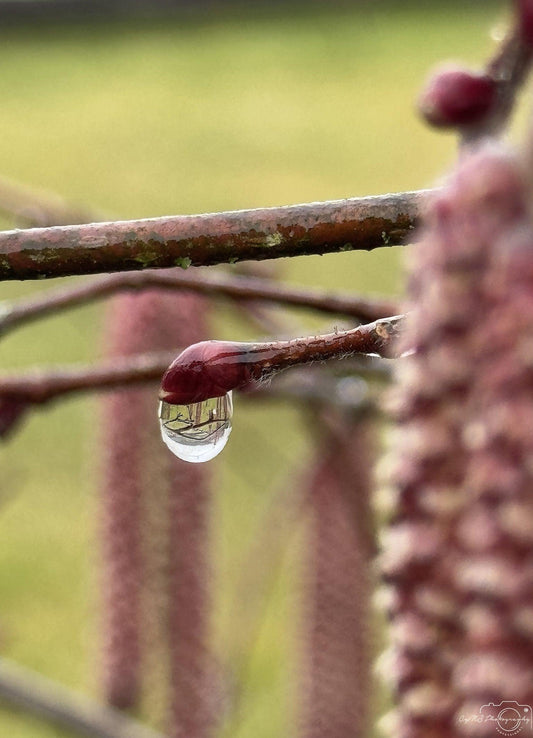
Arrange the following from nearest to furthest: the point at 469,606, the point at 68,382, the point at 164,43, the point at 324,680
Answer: the point at 469,606 → the point at 68,382 → the point at 324,680 → the point at 164,43

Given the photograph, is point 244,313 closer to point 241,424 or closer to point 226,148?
point 241,424

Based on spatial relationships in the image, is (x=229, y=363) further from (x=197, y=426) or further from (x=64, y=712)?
(x=64, y=712)

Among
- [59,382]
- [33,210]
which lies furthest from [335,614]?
[59,382]

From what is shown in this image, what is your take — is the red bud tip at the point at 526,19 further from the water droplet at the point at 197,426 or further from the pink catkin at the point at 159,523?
the pink catkin at the point at 159,523

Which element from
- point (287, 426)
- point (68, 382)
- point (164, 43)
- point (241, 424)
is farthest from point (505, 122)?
point (164, 43)

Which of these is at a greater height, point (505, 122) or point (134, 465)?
point (134, 465)

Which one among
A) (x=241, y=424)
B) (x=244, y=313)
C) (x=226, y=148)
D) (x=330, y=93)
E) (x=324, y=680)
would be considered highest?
(x=330, y=93)

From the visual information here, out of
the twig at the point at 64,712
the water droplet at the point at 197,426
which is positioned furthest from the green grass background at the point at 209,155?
the water droplet at the point at 197,426
